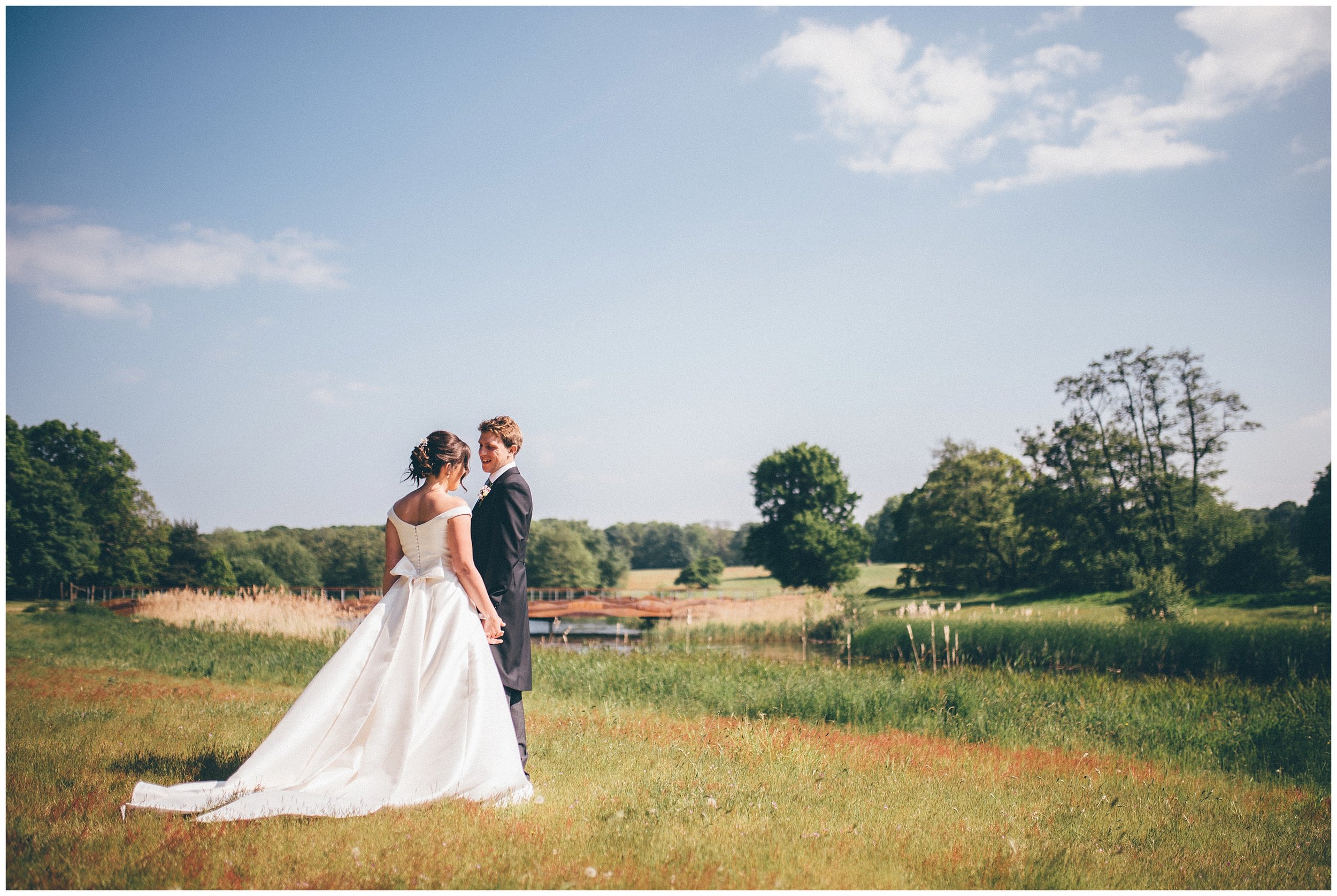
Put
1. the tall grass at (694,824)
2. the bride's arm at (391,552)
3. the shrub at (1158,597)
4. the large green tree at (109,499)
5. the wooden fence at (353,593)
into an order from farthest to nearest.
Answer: the large green tree at (109,499) < the wooden fence at (353,593) < the shrub at (1158,597) < the bride's arm at (391,552) < the tall grass at (694,824)

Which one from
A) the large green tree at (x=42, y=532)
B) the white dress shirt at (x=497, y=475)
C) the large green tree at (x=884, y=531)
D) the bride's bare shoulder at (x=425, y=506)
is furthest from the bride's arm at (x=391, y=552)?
the large green tree at (x=884, y=531)

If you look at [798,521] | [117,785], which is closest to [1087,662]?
[117,785]

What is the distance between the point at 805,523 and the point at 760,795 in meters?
39.5

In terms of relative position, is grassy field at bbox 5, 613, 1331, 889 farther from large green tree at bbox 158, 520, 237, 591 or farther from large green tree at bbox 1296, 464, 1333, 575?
large green tree at bbox 158, 520, 237, 591

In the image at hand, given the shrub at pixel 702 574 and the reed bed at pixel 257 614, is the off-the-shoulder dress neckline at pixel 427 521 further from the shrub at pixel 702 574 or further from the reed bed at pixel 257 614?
the shrub at pixel 702 574

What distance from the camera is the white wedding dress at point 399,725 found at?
187 inches

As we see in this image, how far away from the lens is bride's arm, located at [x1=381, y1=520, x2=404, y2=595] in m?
5.46

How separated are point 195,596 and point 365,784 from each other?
23134mm

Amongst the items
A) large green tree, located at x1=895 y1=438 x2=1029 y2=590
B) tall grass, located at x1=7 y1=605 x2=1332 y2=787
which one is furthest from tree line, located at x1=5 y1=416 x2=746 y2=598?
large green tree, located at x1=895 y1=438 x2=1029 y2=590

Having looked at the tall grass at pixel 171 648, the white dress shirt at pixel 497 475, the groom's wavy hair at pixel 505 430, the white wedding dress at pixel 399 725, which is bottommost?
the tall grass at pixel 171 648

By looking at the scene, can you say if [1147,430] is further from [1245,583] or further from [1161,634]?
[1161,634]

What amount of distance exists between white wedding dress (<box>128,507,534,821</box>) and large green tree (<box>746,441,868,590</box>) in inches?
1550

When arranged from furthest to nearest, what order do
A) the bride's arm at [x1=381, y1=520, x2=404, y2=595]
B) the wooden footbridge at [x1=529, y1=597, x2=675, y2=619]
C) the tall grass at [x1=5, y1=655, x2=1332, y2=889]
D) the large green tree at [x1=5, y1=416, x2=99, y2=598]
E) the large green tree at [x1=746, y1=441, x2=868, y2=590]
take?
the large green tree at [x1=746, y1=441, x2=868, y2=590], the large green tree at [x1=5, y1=416, x2=99, y2=598], the wooden footbridge at [x1=529, y1=597, x2=675, y2=619], the bride's arm at [x1=381, y1=520, x2=404, y2=595], the tall grass at [x1=5, y1=655, x2=1332, y2=889]

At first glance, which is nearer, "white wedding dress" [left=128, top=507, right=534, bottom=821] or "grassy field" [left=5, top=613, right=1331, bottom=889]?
"grassy field" [left=5, top=613, right=1331, bottom=889]
